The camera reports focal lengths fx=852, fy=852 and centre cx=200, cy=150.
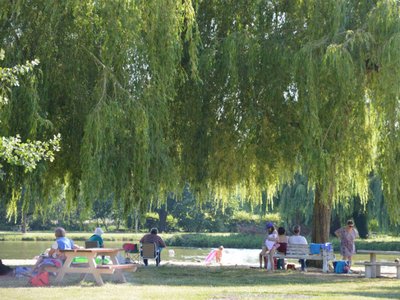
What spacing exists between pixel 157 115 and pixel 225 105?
2.80 meters

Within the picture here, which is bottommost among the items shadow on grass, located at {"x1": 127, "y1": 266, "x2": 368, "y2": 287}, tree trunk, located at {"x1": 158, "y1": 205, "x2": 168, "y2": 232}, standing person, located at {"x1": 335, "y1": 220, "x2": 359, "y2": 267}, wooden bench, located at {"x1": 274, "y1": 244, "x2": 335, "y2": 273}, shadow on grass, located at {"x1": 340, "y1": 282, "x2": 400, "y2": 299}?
shadow on grass, located at {"x1": 340, "y1": 282, "x2": 400, "y2": 299}

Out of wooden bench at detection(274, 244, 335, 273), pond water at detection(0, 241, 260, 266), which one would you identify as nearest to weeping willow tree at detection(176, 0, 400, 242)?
wooden bench at detection(274, 244, 335, 273)

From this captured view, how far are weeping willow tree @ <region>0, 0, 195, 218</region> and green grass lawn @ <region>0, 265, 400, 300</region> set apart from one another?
1911 millimetres

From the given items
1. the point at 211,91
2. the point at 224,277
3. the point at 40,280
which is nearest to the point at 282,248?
the point at 224,277

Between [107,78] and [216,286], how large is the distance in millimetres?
4515

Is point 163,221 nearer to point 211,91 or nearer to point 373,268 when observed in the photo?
point 211,91

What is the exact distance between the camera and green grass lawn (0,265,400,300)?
468 inches

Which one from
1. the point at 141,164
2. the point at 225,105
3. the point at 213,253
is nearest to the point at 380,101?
the point at 225,105

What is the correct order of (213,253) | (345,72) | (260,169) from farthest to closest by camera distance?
1. (213,253)
2. (260,169)
3. (345,72)

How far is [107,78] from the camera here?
1596 centimetres

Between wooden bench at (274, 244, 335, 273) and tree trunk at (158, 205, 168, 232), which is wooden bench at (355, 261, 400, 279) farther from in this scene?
tree trunk at (158, 205, 168, 232)

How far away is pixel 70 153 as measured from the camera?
55.4 feet

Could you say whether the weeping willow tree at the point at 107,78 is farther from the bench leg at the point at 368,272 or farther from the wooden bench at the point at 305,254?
the bench leg at the point at 368,272

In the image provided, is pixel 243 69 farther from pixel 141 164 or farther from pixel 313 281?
pixel 313 281
